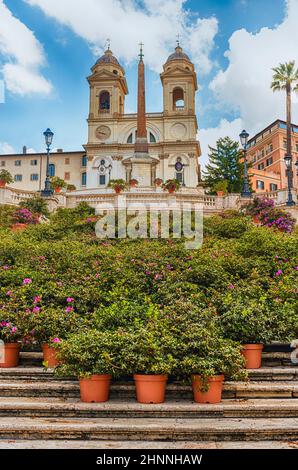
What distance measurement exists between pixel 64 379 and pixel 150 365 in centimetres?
156

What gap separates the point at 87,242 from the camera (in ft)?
56.0

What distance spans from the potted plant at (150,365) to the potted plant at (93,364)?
193 mm

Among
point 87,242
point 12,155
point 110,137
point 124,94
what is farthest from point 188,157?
point 87,242

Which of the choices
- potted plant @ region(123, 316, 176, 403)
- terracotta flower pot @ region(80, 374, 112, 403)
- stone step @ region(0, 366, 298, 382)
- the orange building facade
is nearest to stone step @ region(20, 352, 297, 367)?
stone step @ region(0, 366, 298, 382)

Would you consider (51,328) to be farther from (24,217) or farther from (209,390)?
(24,217)

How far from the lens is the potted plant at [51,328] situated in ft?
25.9

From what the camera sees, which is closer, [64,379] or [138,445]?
[138,445]

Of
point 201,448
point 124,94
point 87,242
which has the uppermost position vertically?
point 124,94

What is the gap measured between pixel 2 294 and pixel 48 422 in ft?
14.2

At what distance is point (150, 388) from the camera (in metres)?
6.56

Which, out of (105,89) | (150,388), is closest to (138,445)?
(150,388)

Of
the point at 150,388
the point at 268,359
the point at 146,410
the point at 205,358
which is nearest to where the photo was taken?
the point at 146,410

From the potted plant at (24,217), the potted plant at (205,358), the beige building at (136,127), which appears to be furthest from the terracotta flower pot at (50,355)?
the beige building at (136,127)

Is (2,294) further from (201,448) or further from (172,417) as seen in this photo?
(201,448)
